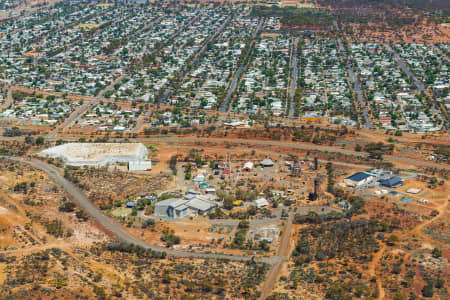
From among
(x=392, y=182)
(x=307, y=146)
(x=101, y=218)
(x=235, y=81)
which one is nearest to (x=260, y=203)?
(x=392, y=182)

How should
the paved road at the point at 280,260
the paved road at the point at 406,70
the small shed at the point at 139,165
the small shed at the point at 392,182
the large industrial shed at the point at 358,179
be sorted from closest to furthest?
the paved road at the point at 280,260 → the small shed at the point at 392,182 → the large industrial shed at the point at 358,179 → the small shed at the point at 139,165 → the paved road at the point at 406,70

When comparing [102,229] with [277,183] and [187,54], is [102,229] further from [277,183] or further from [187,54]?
[187,54]

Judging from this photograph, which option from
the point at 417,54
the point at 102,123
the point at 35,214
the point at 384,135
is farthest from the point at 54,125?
the point at 417,54

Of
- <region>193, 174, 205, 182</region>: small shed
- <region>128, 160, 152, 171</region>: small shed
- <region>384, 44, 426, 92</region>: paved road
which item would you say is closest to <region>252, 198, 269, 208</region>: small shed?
<region>193, 174, 205, 182</region>: small shed

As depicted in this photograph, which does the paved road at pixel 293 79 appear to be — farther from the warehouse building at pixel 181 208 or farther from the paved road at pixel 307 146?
the warehouse building at pixel 181 208

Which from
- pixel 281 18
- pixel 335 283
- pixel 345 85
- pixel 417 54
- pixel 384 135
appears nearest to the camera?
pixel 335 283

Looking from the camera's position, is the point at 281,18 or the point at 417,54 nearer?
the point at 417,54

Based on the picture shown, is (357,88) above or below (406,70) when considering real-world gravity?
below

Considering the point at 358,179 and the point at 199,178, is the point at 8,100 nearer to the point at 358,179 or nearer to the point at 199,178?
the point at 199,178

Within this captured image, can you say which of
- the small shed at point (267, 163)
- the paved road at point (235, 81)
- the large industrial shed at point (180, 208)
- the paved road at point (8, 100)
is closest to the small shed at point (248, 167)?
the small shed at point (267, 163)
